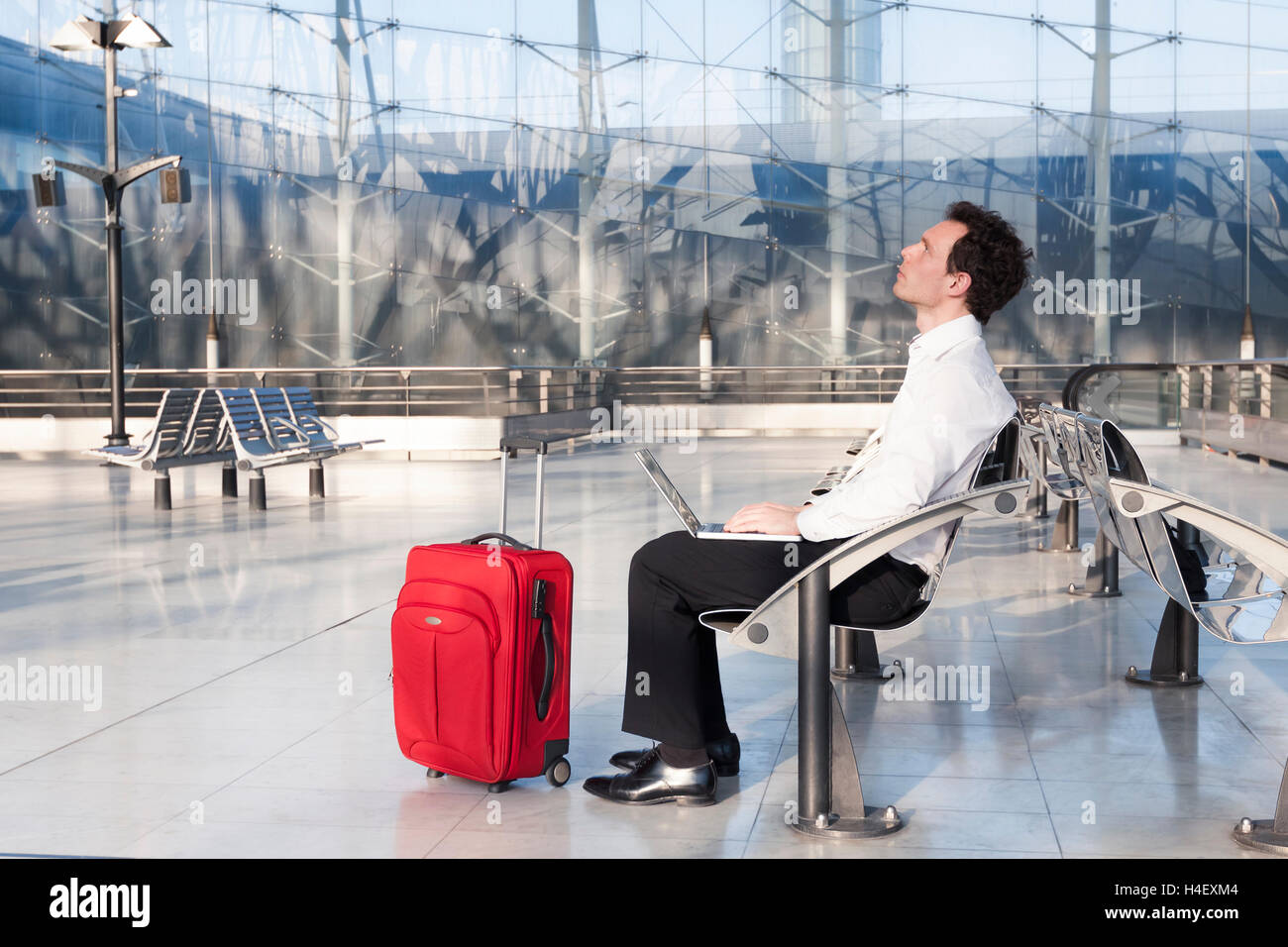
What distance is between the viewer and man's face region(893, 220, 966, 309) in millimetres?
3164

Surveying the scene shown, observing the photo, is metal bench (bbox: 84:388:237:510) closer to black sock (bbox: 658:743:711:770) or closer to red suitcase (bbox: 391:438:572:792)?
red suitcase (bbox: 391:438:572:792)

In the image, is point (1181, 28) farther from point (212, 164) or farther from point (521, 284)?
point (212, 164)

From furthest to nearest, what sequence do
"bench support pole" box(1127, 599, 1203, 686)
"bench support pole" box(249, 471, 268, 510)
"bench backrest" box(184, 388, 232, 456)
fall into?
"bench backrest" box(184, 388, 232, 456) → "bench support pole" box(249, 471, 268, 510) → "bench support pole" box(1127, 599, 1203, 686)


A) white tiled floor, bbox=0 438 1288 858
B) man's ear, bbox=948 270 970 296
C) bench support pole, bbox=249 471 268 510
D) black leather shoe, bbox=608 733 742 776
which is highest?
man's ear, bbox=948 270 970 296

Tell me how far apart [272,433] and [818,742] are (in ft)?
26.7

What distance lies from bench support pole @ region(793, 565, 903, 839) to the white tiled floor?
7 centimetres

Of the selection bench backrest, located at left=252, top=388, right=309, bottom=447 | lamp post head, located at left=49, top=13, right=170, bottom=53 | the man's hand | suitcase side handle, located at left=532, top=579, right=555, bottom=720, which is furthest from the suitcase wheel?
lamp post head, located at left=49, top=13, right=170, bottom=53

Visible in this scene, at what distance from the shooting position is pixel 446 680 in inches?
130

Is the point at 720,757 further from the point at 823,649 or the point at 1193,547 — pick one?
the point at 1193,547

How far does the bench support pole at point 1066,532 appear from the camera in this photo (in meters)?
7.48

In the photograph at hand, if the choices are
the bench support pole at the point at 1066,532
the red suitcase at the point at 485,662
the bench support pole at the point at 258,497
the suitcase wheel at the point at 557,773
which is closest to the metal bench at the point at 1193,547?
the red suitcase at the point at 485,662

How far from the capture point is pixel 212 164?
26984mm

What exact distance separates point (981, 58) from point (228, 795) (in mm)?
25293
